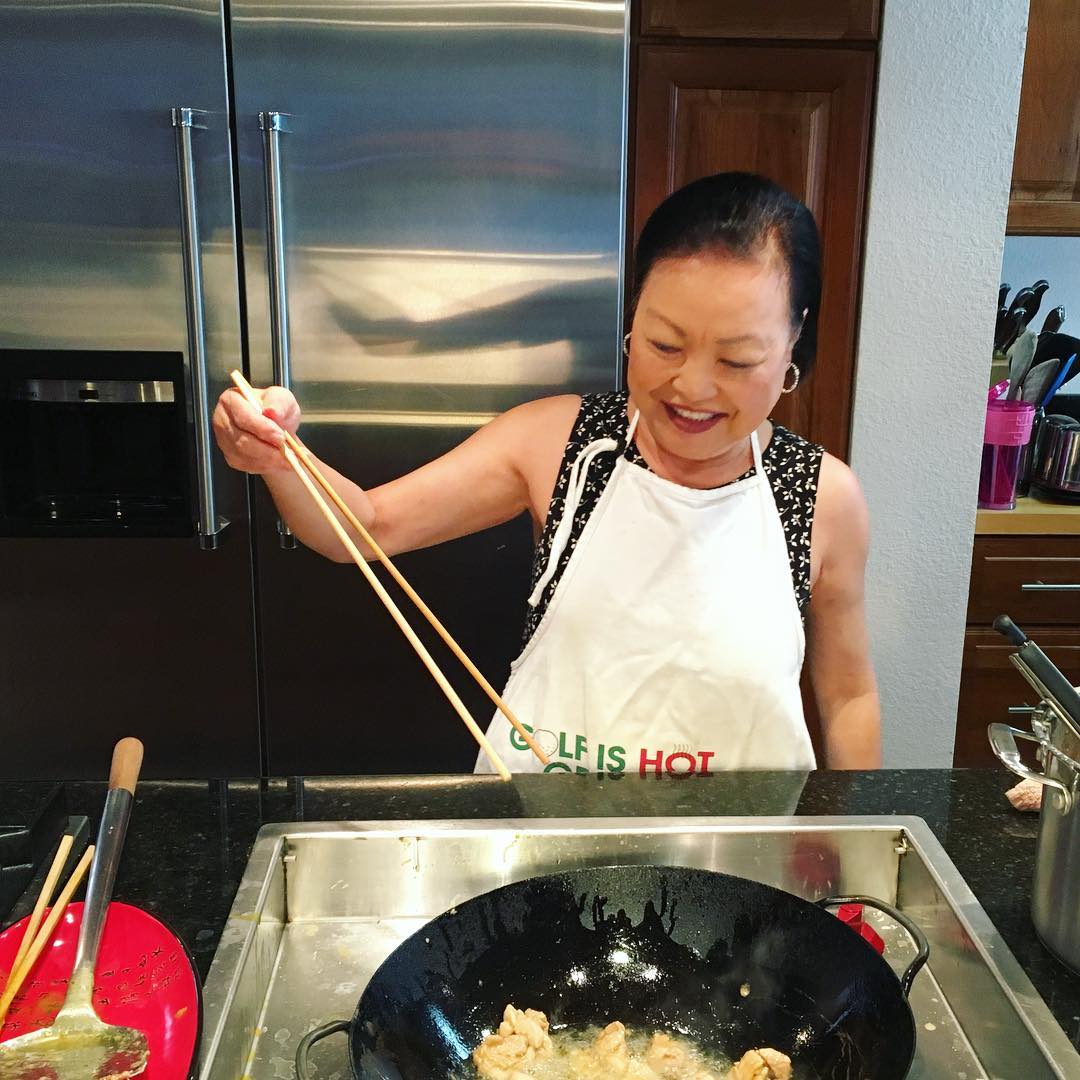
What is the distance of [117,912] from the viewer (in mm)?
839

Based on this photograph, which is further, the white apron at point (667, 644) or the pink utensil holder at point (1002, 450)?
the pink utensil holder at point (1002, 450)

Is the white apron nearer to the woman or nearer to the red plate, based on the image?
the woman

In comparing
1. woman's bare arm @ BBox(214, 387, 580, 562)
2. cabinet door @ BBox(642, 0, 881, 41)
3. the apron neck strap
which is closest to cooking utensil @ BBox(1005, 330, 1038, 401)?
cabinet door @ BBox(642, 0, 881, 41)

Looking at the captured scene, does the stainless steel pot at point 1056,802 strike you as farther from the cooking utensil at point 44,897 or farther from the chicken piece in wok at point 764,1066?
the cooking utensil at point 44,897

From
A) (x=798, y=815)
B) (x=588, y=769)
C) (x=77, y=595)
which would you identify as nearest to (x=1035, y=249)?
(x=588, y=769)

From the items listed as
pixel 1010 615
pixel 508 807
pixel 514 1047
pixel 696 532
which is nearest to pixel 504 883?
pixel 508 807

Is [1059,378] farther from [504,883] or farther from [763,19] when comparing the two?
[504,883]

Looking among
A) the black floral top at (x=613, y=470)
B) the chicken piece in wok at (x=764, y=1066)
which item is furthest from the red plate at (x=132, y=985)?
the black floral top at (x=613, y=470)

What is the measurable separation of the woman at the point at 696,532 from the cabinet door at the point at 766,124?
60cm

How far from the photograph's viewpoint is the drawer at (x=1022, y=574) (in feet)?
7.34

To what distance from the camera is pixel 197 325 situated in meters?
1.80

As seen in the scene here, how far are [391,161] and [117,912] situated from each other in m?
1.35

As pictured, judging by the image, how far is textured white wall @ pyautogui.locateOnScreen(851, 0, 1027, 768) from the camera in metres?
1.95

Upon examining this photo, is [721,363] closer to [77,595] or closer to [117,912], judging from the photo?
[117,912]
